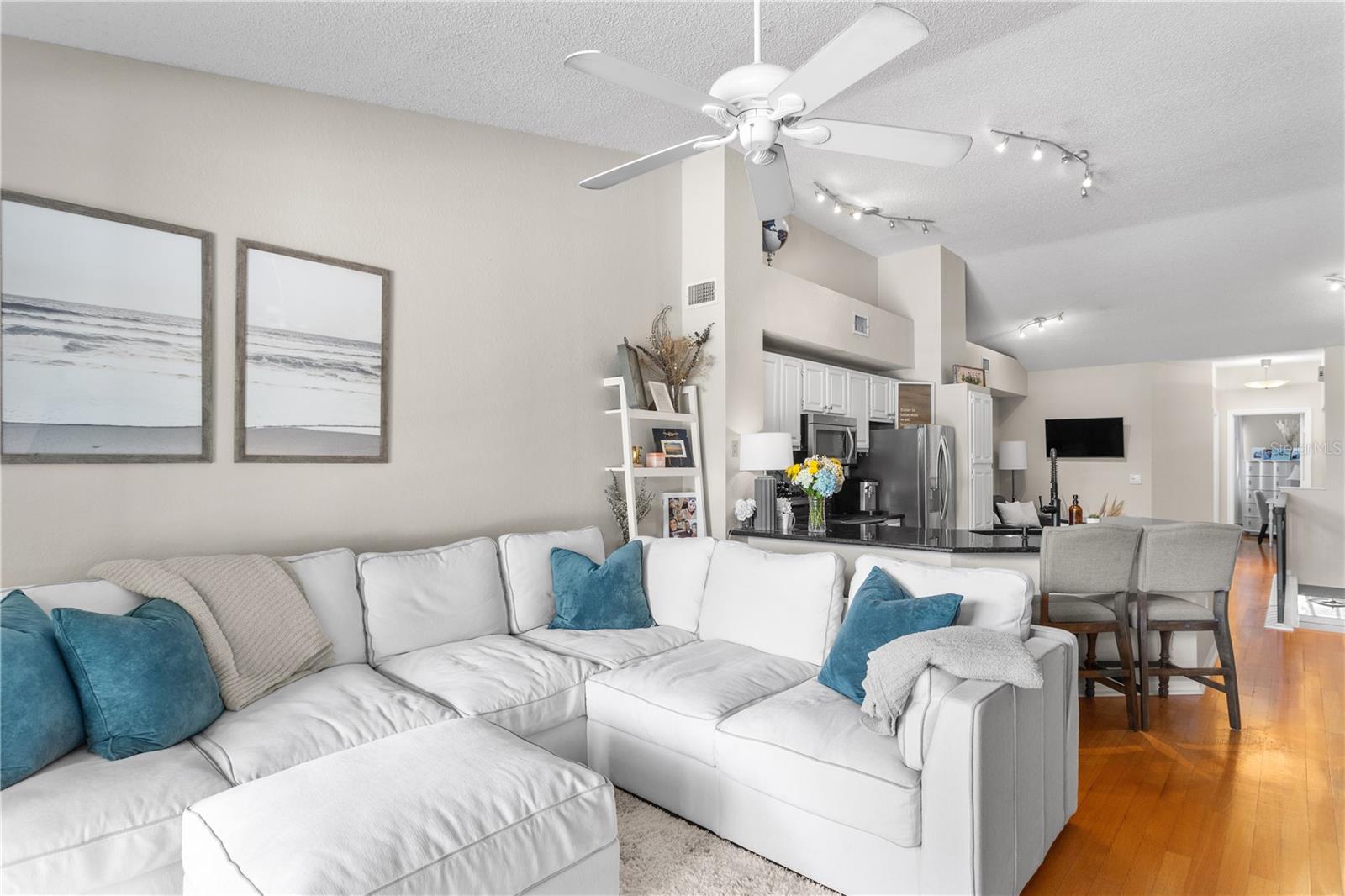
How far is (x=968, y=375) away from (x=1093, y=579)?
12.0ft

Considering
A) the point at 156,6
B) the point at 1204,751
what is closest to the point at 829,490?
the point at 1204,751

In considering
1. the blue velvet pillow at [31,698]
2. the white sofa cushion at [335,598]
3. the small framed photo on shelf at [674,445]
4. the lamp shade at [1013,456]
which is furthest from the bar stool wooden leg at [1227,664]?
the lamp shade at [1013,456]

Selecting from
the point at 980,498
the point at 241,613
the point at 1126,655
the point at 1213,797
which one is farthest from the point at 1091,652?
the point at 241,613

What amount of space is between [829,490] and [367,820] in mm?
2795

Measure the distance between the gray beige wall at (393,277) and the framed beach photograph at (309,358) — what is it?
6 centimetres

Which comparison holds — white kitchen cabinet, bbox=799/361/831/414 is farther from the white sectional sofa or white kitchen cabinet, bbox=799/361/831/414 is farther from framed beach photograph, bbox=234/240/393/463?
framed beach photograph, bbox=234/240/393/463

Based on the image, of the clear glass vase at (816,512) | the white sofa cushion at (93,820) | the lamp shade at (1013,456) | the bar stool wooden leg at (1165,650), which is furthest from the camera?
the lamp shade at (1013,456)

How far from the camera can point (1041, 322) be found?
756 centimetres

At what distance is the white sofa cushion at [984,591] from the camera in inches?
93.5

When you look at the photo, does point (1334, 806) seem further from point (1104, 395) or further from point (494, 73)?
point (1104, 395)

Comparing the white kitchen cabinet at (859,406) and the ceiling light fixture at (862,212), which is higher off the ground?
the ceiling light fixture at (862,212)

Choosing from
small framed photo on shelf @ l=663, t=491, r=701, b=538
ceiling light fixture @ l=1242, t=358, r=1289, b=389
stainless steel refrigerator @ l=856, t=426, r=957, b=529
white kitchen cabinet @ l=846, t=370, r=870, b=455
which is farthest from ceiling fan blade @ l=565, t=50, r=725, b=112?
ceiling light fixture @ l=1242, t=358, r=1289, b=389

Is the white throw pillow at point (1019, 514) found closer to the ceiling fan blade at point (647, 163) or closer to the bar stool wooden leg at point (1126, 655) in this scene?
the bar stool wooden leg at point (1126, 655)

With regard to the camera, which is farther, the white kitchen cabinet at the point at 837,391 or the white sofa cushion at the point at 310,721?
the white kitchen cabinet at the point at 837,391
